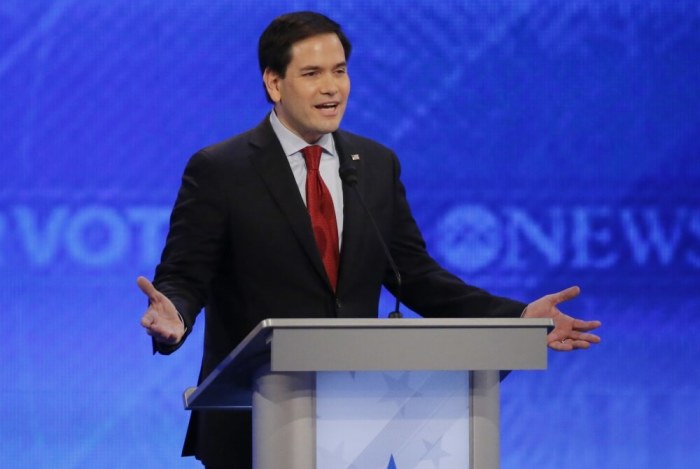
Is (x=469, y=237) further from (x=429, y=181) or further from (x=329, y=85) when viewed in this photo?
(x=329, y=85)

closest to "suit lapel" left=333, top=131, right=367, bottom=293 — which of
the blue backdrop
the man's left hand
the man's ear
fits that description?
the man's ear

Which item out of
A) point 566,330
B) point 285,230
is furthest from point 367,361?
point 285,230

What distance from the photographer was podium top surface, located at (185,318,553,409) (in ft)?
5.40

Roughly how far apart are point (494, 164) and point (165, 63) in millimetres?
1096

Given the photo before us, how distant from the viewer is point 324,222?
2.42 metres

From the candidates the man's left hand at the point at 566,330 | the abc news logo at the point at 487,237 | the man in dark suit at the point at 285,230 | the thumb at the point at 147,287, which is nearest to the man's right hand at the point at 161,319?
the thumb at the point at 147,287

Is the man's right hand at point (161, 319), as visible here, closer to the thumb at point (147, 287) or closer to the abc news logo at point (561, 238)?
the thumb at point (147, 287)

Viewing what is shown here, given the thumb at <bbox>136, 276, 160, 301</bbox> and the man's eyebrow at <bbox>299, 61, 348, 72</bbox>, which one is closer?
the thumb at <bbox>136, 276, 160, 301</bbox>

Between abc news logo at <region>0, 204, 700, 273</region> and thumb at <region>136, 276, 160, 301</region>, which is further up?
abc news logo at <region>0, 204, 700, 273</region>

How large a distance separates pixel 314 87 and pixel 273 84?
12 cm

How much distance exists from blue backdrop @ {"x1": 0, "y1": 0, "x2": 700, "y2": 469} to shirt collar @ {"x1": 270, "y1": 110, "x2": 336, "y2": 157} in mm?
1222

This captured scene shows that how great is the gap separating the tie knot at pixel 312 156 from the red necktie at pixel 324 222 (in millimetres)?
31

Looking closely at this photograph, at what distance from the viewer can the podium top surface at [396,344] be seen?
64.7 inches

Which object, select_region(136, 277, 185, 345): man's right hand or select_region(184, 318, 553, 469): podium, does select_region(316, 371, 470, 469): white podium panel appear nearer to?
select_region(184, 318, 553, 469): podium
